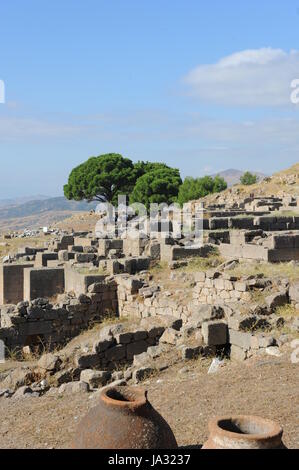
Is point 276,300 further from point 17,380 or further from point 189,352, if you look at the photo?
point 17,380

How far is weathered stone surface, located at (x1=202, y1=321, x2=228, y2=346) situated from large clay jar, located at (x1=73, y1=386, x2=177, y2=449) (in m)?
5.16

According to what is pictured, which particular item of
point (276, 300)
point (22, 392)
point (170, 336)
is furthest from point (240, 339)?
point (22, 392)

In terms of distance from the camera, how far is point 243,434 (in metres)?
4.40

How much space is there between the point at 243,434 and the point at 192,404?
3.39m

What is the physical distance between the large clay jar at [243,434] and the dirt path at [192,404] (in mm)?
1514

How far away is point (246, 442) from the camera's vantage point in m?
4.26

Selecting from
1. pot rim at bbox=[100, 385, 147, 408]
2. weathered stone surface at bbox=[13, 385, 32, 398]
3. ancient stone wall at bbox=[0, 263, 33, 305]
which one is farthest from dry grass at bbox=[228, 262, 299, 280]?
pot rim at bbox=[100, 385, 147, 408]

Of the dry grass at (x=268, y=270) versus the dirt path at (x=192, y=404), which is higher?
the dry grass at (x=268, y=270)

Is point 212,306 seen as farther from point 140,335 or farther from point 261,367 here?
point 261,367

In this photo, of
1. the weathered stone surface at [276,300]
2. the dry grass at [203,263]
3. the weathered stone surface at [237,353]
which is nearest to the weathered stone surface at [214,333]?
the weathered stone surface at [237,353]

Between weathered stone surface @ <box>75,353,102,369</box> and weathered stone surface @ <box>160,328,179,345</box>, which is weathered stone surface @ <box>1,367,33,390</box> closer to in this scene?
weathered stone surface @ <box>75,353,102,369</box>

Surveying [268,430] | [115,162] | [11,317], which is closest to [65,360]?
[11,317]

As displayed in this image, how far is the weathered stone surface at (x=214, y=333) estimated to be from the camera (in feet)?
34.0

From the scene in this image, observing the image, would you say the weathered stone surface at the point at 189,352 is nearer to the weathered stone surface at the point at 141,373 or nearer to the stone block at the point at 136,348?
the weathered stone surface at the point at 141,373
